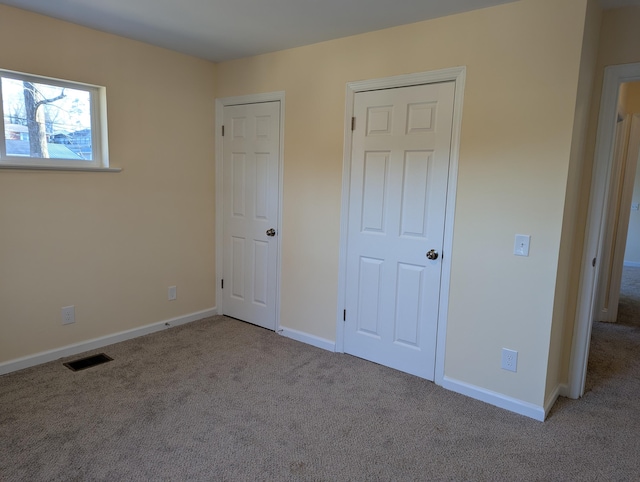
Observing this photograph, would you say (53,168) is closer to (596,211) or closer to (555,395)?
(596,211)

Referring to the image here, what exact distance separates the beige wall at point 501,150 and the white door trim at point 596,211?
452 mm

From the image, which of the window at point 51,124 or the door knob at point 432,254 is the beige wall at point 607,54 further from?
the window at point 51,124

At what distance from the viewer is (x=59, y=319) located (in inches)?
119

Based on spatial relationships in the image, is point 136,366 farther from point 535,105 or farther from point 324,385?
point 535,105

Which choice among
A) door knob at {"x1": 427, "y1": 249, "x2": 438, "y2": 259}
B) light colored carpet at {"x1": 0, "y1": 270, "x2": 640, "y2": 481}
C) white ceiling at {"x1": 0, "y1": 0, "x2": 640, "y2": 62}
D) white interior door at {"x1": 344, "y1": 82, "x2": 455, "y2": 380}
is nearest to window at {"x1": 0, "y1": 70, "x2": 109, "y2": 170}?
white ceiling at {"x1": 0, "y1": 0, "x2": 640, "y2": 62}

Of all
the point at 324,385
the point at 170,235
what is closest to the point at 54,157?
the point at 170,235

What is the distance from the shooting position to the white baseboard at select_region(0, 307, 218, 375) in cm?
282

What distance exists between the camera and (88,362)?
2.98 metres

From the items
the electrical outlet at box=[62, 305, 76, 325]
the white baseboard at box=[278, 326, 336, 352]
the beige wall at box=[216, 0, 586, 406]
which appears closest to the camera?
the beige wall at box=[216, 0, 586, 406]

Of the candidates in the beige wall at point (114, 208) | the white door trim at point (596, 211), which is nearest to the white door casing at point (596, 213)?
the white door trim at point (596, 211)

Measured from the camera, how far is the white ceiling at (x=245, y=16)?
242cm

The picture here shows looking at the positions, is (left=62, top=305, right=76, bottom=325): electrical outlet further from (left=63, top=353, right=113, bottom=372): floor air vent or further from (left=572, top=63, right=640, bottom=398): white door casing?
(left=572, top=63, right=640, bottom=398): white door casing

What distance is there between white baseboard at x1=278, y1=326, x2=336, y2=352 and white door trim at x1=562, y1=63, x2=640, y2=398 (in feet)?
5.54

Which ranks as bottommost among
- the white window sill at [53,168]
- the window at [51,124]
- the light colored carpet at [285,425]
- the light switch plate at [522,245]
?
the light colored carpet at [285,425]
